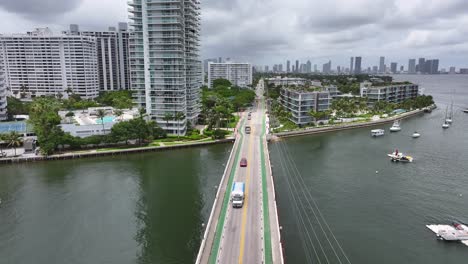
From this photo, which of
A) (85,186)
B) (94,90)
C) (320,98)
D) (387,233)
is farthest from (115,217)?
(94,90)

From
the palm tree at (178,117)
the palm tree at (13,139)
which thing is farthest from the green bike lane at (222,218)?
the palm tree at (13,139)

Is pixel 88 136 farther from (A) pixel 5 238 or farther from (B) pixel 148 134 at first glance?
(A) pixel 5 238

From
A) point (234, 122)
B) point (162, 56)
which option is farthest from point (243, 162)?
point (234, 122)

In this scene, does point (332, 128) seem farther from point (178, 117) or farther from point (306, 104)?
point (178, 117)

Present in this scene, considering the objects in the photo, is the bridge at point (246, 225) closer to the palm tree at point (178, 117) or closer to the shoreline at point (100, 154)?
the shoreline at point (100, 154)

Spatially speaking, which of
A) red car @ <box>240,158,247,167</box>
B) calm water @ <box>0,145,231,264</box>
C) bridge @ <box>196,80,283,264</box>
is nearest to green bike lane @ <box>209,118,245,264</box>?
bridge @ <box>196,80,283,264</box>
